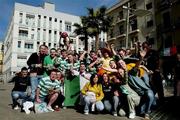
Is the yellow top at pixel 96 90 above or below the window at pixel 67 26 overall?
below

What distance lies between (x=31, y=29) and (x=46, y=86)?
51604 millimetres

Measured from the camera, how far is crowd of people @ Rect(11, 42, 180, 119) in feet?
24.6

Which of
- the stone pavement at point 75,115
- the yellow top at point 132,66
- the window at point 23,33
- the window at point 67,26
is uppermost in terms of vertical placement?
the window at point 67,26

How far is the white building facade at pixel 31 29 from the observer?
2181 inches

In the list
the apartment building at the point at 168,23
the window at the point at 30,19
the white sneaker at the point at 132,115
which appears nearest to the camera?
the white sneaker at the point at 132,115

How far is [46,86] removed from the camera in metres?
7.80

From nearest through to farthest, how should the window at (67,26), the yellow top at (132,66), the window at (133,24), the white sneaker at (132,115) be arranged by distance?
the white sneaker at (132,115), the yellow top at (132,66), the window at (133,24), the window at (67,26)

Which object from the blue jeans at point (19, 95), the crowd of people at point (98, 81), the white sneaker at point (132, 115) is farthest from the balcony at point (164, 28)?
the blue jeans at point (19, 95)

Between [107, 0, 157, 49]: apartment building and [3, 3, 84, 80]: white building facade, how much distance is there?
491 inches

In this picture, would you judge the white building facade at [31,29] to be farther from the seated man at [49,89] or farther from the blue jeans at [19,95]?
the seated man at [49,89]

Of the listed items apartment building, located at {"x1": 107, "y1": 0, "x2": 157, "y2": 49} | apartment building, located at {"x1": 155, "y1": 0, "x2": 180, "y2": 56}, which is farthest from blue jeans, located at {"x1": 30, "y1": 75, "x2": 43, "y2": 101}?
apartment building, located at {"x1": 155, "y1": 0, "x2": 180, "y2": 56}

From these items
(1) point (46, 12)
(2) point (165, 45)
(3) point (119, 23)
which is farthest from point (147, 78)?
(1) point (46, 12)

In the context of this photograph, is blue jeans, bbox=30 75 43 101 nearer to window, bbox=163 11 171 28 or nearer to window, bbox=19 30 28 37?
window, bbox=163 11 171 28

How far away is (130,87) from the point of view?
7621mm
